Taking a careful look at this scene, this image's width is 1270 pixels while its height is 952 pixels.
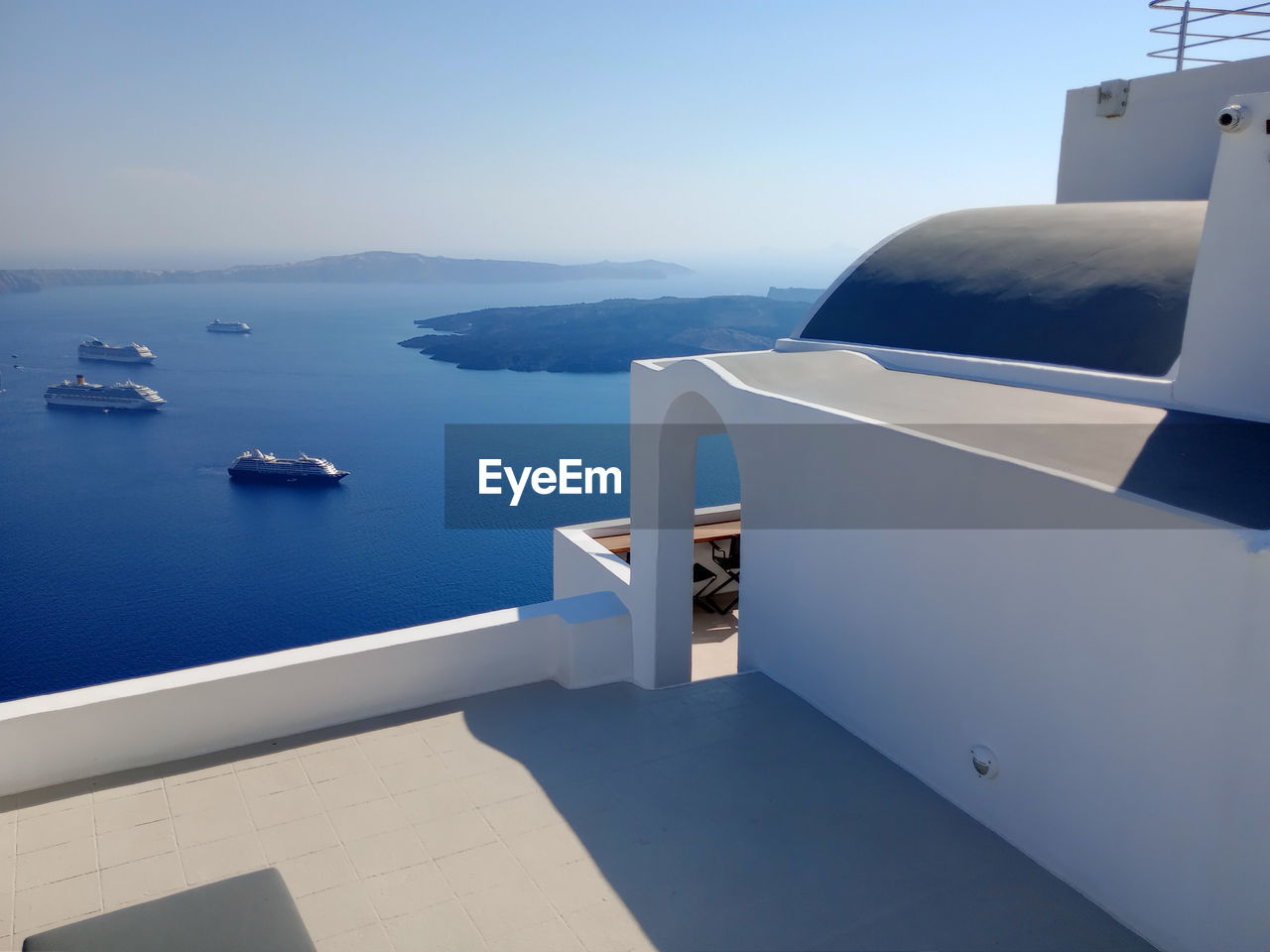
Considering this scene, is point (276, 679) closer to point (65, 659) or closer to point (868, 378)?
point (868, 378)

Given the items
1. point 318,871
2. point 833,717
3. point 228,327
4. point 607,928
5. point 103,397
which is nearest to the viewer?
point 607,928

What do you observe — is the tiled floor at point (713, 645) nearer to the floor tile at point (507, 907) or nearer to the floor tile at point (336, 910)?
the floor tile at point (507, 907)

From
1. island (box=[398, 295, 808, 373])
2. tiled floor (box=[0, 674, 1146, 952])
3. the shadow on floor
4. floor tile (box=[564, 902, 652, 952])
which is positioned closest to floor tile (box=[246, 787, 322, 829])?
tiled floor (box=[0, 674, 1146, 952])

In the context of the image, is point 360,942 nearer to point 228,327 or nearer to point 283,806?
point 283,806

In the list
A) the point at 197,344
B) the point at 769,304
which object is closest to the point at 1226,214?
the point at 769,304

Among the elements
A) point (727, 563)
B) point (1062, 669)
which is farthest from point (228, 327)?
point (1062, 669)
